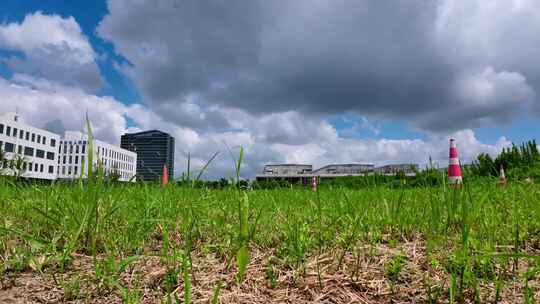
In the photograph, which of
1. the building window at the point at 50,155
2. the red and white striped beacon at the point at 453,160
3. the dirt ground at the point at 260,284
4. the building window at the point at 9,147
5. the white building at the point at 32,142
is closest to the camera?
the dirt ground at the point at 260,284

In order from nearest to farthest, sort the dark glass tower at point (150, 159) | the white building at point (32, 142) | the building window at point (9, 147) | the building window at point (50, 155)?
the dark glass tower at point (150, 159), the building window at point (9, 147), the white building at point (32, 142), the building window at point (50, 155)

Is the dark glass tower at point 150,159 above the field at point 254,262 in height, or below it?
above

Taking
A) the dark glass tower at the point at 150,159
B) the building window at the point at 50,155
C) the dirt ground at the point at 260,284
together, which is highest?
the building window at the point at 50,155

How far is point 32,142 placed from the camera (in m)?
85.6

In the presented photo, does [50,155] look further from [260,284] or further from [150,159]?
[260,284]

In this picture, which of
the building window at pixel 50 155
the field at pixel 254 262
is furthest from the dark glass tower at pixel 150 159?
the building window at pixel 50 155

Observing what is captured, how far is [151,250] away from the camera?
88.2 inches

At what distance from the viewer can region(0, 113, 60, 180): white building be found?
7631 centimetres

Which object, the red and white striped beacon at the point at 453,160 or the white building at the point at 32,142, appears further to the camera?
the white building at the point at 32,142

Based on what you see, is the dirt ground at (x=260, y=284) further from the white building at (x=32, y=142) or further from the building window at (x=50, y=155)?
the building window at (x=50, y=155)

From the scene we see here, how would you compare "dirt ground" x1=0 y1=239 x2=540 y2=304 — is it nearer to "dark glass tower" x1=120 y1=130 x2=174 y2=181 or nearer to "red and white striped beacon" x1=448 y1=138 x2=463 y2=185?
"dark glass tower" x1=120 y1=130 x2=174 y2=181

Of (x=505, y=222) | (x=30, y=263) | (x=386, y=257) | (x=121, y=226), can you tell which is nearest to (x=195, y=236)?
(x=121, y=226)

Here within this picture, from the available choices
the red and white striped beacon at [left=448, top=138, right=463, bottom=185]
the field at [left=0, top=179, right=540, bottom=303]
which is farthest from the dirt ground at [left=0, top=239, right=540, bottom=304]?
the red and white striped beacon at [left=448, top=138, right=463, bottom=185]

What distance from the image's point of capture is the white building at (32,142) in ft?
250
